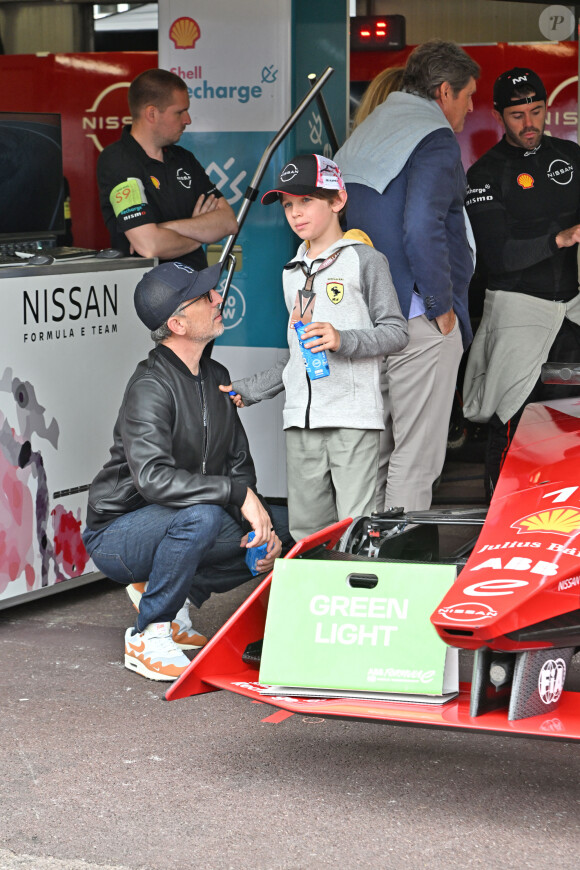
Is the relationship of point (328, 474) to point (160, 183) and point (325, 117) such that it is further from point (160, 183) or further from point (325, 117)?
point (325, 117)

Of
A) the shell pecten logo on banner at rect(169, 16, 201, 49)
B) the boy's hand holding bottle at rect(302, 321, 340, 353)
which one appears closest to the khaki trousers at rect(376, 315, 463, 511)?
the boy's hand holding bottle at rect(302, 321, 340, 353)

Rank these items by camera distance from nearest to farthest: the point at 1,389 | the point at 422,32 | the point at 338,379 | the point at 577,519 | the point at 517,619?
1. the point at 517,619
2. the point at 577,519
3. the point at 338,379
4. the point at 1,389
5. the point at 422,32

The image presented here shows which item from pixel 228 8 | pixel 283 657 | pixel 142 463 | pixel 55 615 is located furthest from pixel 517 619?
pixel 228 8

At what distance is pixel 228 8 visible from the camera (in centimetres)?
598

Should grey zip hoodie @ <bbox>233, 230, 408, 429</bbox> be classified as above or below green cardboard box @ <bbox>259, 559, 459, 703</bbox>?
above

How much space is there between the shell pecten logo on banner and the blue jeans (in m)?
2.78

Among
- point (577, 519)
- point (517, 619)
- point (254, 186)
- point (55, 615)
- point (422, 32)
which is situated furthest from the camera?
point (422, 32)

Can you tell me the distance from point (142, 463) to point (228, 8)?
2800 mm

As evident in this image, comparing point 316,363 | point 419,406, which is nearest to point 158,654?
point 316,363

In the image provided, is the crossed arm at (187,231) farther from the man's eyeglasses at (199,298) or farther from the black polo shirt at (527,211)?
the man's eyeglasses at (199,298)

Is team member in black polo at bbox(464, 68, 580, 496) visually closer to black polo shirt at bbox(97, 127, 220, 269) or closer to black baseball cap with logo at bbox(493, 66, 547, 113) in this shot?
black baseball cap with logo at bbox(493, 66, 547, 113)

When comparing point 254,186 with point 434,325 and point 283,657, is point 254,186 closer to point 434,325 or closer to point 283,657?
point 434,325

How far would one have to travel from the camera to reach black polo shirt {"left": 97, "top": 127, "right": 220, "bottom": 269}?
554 cm

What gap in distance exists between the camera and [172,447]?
A: 4258 millimetres
